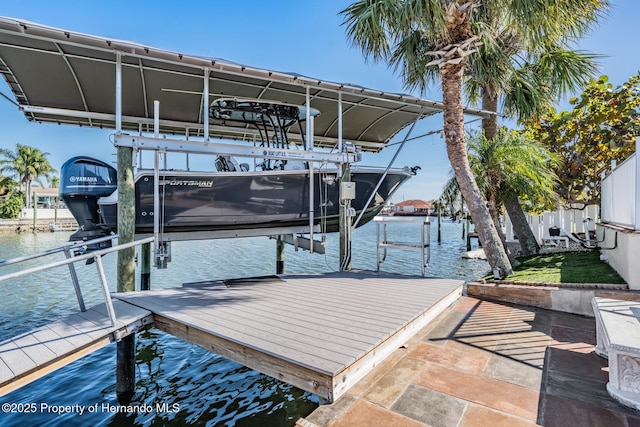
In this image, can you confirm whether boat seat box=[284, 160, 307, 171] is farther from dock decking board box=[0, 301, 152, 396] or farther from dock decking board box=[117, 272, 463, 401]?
dock decking board box=[0, 301, 152, 396]

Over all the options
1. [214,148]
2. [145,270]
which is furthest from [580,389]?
[145,270]

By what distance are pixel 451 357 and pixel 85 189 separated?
254 inches

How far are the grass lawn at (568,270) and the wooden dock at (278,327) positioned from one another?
1.57 metres

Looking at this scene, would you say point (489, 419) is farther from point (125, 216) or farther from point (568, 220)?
point (568, 220)

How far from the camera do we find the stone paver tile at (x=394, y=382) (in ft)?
8.33

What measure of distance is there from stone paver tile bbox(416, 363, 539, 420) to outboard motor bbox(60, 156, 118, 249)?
6.14 m

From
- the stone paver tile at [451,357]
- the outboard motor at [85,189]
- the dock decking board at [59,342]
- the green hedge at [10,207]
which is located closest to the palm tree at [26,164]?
the green hedge at [10,207]

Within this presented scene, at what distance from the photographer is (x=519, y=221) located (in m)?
8.45

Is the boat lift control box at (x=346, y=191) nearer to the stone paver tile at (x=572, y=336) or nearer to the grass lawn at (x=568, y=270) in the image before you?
the grass lawn at (x=568, y=270)

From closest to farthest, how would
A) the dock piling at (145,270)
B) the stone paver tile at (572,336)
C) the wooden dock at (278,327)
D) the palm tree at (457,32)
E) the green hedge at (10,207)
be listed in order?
the wooden dock at (278,327)
the stone paver tile at (572,336)
the palm tree at (457,32)
the dock piling at (145,270)
the green hedge at (10,207)

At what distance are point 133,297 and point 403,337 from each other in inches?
138

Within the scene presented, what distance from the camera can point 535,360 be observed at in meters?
3.14

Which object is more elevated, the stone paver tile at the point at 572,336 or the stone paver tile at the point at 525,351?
the stone paver tile at the point at 572,336

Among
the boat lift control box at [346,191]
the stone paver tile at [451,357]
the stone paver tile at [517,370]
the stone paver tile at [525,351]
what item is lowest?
the stone paver tile at [451,357]
